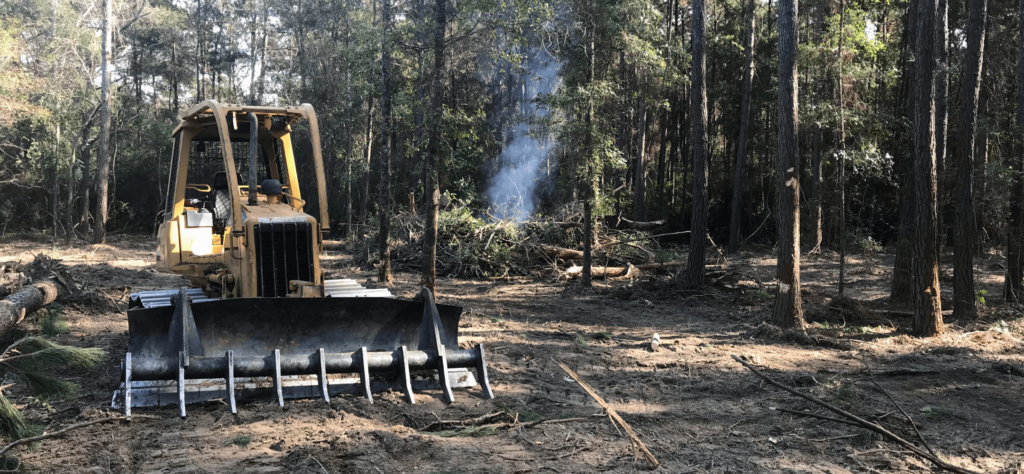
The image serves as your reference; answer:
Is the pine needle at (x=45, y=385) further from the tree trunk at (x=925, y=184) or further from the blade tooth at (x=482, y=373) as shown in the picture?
the tree trunk at (x=925, y=184)

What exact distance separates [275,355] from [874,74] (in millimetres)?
23842

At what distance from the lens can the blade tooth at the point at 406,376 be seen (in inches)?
260

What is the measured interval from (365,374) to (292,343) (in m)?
0.79

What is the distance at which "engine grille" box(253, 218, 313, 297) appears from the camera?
7184 mm

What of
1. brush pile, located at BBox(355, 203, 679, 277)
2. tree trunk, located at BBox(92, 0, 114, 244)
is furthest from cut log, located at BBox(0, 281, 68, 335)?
tree trunk, located at BBox(92, 0, 114, 244)

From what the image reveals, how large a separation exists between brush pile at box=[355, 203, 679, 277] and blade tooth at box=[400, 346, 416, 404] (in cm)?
1141

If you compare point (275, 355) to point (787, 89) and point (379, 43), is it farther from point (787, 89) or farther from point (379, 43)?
point (379, 43)

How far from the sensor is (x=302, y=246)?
7.38 metres

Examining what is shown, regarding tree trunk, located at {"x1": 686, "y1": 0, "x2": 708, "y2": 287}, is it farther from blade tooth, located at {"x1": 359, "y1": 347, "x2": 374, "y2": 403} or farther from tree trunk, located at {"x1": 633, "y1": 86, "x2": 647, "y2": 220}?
blade tooth, located at {"x1": 359, "y1": 347, "x2": 374, "y2": 403}

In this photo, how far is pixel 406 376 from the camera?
6680 millimetres

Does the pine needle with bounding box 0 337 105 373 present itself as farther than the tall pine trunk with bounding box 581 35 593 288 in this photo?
No

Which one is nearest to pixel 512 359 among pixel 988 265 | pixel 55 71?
pixel 988 265

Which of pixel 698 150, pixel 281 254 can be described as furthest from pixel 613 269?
pixel 281 254

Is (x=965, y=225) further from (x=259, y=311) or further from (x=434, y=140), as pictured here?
(x=259, y=311)
